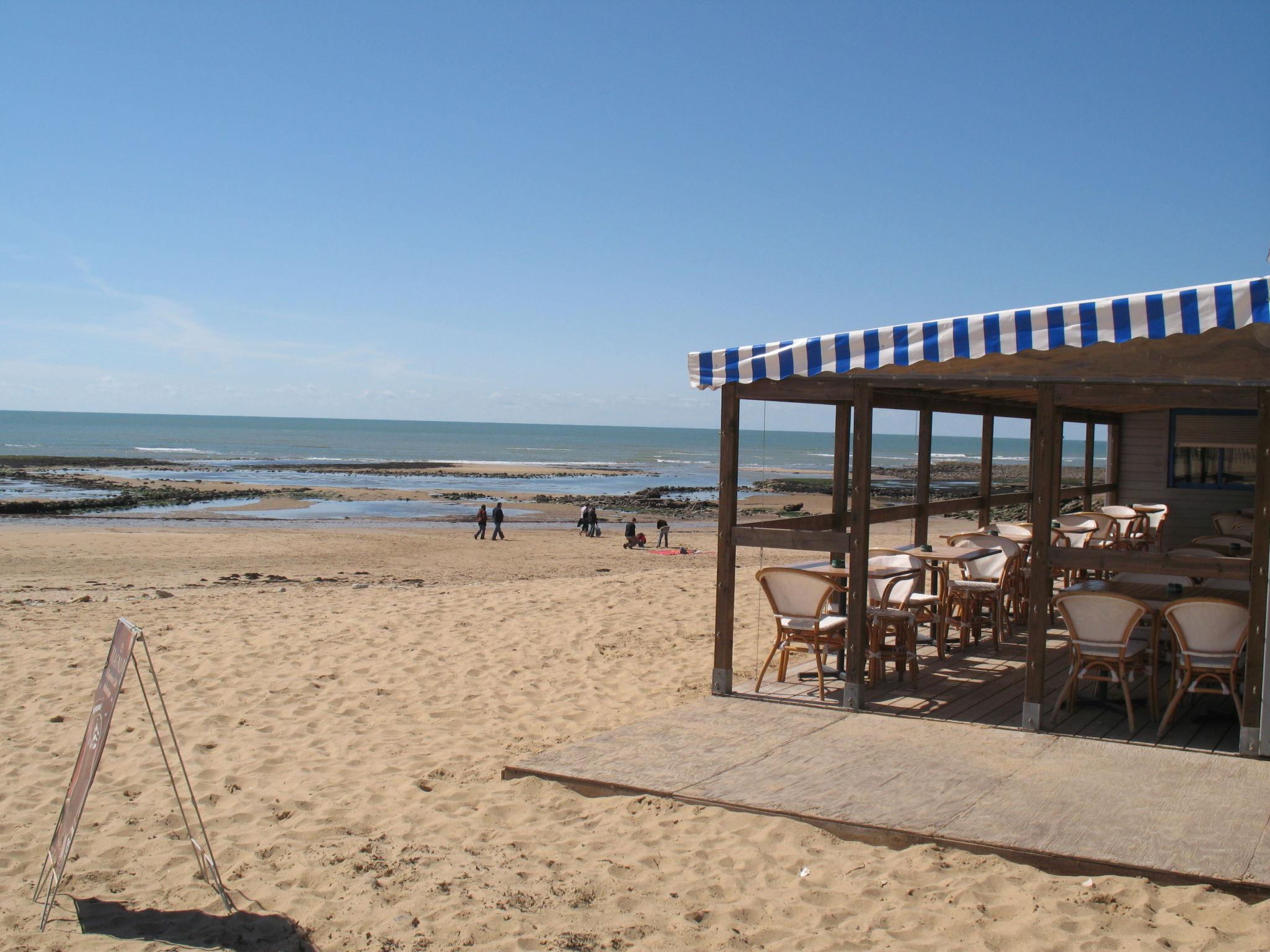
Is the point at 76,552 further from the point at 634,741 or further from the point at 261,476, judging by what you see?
the point at 261,476

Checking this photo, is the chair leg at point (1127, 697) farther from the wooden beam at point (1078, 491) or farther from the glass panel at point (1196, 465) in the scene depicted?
the glass panel at point (1196, 465)

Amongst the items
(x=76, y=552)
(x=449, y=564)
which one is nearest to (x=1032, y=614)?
(x=449, y=564)

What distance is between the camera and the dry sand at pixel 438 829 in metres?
3.46

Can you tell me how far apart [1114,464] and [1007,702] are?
7161 mm

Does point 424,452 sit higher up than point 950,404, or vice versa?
point 950,404

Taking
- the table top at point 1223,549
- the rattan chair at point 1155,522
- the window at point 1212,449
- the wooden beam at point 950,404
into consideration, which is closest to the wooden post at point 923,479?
the wooden beam at point 950,404

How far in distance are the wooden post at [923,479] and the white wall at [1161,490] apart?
4156mm

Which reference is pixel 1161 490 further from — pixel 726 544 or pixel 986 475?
pixel 726 544

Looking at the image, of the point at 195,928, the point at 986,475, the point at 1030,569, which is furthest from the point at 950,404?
the point at 195,928

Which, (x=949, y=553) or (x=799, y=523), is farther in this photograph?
(x=949, y=553)

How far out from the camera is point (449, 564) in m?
19.2

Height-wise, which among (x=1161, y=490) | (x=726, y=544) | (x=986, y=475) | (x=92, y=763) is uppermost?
(x=986, y=475)

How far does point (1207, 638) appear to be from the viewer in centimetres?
520

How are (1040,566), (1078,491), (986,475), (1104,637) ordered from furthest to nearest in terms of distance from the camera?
(1078,491), (986,475), (1104,637), (1040,566)
